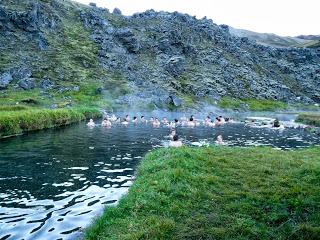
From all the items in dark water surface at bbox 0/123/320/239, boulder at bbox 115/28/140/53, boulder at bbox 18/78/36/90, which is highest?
boulder at bbox 115/28/140/53

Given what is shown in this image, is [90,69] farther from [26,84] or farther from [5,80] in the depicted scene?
[5,80]

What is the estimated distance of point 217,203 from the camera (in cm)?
1844

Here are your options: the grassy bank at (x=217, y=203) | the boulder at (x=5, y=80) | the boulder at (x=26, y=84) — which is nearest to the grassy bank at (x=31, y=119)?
the grassy bank at (x=217, y=203)

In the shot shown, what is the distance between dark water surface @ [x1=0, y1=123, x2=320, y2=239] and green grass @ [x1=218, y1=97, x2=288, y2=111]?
10520 centimetres

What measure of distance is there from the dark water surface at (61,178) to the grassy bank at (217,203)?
2439mm

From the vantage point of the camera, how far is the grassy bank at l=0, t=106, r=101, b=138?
50478mm

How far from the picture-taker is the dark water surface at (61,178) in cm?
1877

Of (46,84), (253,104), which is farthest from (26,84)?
(253,104)

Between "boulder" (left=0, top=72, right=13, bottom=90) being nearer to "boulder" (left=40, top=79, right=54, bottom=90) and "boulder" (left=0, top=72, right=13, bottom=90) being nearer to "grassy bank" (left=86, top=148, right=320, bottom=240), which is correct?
"boulder" (left=40, top=79, right=54, bottom=90)

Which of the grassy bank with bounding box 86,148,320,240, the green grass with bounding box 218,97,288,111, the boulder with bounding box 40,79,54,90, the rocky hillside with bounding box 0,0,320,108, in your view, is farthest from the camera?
the green grass with bounding box 218,97,288,111

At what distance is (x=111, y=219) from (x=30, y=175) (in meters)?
14.0

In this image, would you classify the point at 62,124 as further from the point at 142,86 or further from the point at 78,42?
the point at 78,42

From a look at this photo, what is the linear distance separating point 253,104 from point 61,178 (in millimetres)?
150015

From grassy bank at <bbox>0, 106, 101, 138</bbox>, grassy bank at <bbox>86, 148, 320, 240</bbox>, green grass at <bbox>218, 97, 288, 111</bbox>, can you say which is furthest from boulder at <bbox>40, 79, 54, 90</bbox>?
grassy bank at <bbox>86, 148, 320, 240</bbox>
